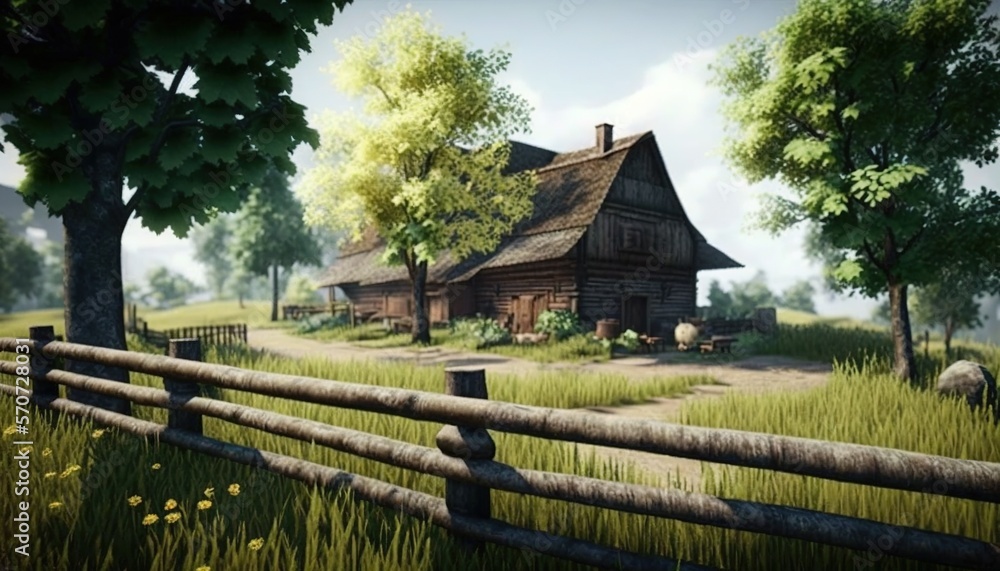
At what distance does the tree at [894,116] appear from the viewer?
9711 mm

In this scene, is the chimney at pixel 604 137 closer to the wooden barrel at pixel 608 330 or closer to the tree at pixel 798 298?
the wooden barrel at pixel 608 330

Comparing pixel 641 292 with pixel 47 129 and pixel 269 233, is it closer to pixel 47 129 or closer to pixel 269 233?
pixel 47 129

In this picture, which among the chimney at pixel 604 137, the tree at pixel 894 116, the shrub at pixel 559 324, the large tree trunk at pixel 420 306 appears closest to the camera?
the tree at pixel 894 116

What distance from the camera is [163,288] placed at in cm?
7600

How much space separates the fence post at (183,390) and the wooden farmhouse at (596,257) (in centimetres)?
1452

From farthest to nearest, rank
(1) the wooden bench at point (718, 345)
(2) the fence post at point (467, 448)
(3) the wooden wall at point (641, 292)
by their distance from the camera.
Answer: (3) the wooden wall at point (641, 292) → (1) the wooden bench at point (718, 345) → (2) the fence post at point (467, 448)

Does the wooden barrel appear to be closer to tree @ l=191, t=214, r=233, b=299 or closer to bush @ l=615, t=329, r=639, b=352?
bush @ l=615, t=329, r=639, b=352

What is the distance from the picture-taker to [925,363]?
1197 cm

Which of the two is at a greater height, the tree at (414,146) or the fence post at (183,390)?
the tree at (414,146)

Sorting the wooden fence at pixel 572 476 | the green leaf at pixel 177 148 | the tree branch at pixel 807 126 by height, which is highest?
the tree branch at pixel 807 126

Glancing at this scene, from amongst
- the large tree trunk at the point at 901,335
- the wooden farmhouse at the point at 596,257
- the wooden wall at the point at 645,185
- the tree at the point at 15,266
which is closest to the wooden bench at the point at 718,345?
the wooden farmhouse at the point at 596,257

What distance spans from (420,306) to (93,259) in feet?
43.2

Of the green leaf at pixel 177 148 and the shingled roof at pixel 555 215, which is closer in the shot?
the green leaf at pixel 177 148

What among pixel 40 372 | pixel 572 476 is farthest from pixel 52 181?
pixel 572 476
